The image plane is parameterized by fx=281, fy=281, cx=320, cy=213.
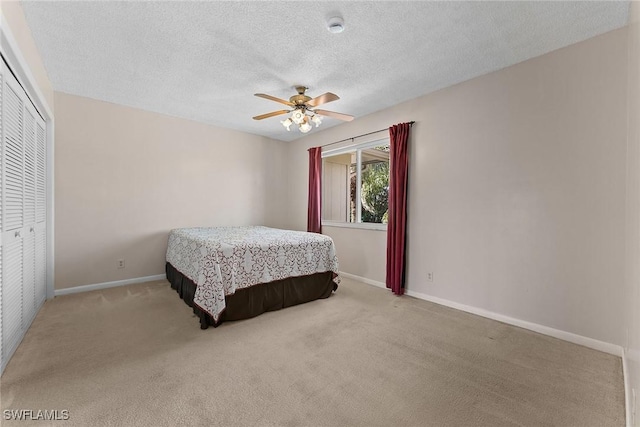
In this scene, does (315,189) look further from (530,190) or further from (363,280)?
(530,190)

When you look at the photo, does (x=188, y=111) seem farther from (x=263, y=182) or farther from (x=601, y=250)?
(x=601, y=250)

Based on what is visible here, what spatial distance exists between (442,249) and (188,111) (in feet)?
12.8

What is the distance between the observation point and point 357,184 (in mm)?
4484

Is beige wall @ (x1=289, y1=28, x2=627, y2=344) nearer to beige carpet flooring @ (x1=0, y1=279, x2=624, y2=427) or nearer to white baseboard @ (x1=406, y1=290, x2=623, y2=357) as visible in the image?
white baseboard @ (x1=406, y1=290, x2=623, y2=357)

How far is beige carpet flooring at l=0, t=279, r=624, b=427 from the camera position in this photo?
153 centimetres

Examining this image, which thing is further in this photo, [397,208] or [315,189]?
[315,189]

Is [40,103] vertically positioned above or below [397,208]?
above

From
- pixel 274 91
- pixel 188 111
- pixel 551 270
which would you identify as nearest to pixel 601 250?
pixel 551 270

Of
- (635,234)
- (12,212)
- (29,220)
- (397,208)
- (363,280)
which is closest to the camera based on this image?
(635,234)

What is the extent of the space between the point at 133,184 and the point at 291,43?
120 inches

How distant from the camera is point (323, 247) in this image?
11.4 ft

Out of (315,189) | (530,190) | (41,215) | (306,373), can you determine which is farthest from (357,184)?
(41,215)

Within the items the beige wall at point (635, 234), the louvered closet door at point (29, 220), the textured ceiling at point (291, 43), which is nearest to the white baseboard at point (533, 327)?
the beige wall at point (635, 234)

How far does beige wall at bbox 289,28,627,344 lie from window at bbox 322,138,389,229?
0.63m
